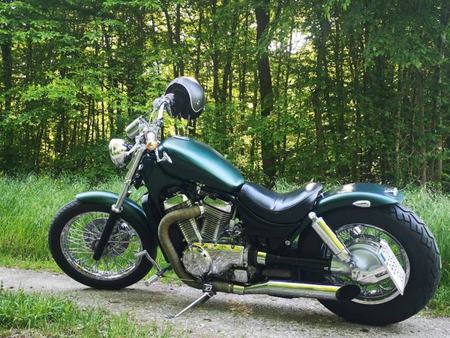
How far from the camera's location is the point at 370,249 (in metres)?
3.12

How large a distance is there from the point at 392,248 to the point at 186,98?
173 cm

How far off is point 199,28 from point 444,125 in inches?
298

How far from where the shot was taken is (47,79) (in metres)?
12.6

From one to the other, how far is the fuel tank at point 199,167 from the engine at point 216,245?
14 centimetres

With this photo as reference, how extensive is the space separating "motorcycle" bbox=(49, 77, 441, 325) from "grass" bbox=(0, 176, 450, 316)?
2.45 ft

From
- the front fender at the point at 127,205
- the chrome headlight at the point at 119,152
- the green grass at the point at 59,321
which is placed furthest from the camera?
the front fender at the point at 127,205

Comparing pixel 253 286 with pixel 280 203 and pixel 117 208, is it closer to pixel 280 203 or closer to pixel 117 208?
pixel 280 203

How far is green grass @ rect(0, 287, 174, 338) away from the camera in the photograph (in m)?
2.88

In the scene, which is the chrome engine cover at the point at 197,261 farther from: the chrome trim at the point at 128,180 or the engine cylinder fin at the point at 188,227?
the chrome trim at the point at 128,180

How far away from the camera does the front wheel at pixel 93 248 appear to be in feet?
12.7

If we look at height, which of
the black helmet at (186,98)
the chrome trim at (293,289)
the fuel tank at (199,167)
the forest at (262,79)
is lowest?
the chrome trim at (293,289)

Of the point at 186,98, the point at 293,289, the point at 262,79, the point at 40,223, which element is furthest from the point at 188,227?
the point at 262,79

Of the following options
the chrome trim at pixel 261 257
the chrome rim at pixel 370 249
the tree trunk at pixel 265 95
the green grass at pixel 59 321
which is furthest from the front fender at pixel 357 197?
the tree trunk at pixel 265 95

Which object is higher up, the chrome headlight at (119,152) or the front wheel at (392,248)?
the chrome headlight at (119,152)
